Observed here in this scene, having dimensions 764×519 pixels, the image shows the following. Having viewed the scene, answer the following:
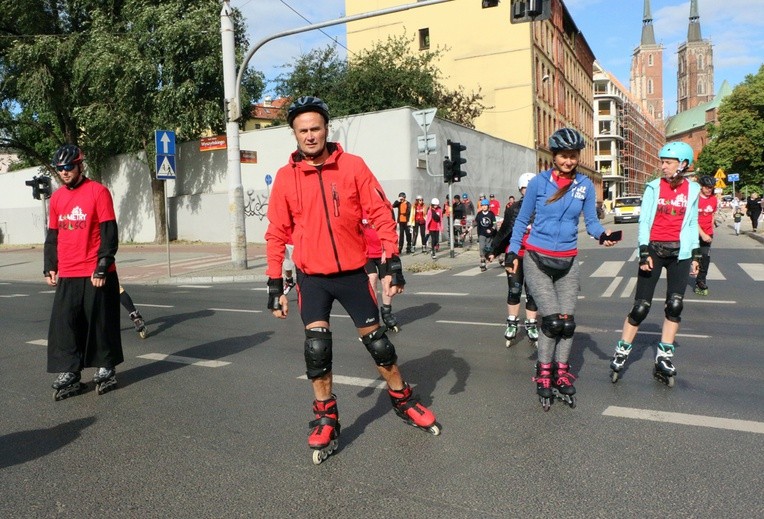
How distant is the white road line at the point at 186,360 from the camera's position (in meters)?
6.21

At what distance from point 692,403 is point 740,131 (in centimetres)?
7361

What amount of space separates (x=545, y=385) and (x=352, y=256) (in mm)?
1728

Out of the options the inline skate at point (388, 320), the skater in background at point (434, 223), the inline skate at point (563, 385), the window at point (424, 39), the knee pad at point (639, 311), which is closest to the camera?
the inline skate at point (563, 385)

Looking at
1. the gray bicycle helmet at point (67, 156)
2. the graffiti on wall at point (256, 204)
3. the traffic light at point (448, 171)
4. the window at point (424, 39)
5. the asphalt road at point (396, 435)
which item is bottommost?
the asphalt road at point (396, 435)

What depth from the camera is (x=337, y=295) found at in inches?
146

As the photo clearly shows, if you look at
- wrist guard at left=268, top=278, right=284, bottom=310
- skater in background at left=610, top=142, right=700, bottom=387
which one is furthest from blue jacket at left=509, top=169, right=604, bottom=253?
wrist guard at left=268, top=278, right=284, bottom=310

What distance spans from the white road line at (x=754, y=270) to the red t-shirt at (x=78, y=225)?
37.1 feet

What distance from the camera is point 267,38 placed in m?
14.2

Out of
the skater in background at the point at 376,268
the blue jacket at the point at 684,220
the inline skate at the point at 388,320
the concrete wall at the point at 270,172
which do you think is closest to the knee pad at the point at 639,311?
the blue jacket at the point at 684,220

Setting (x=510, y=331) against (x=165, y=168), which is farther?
(x=165, y=168)

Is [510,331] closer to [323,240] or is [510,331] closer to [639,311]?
[639,311]

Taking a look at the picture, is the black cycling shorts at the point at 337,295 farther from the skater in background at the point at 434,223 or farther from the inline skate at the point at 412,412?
the skater in background at the point at 434,223

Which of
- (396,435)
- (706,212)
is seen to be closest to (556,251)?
(396,435)

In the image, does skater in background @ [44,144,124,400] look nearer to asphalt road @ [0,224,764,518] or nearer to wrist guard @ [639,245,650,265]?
asphalt road @ [0,224,764,518]
